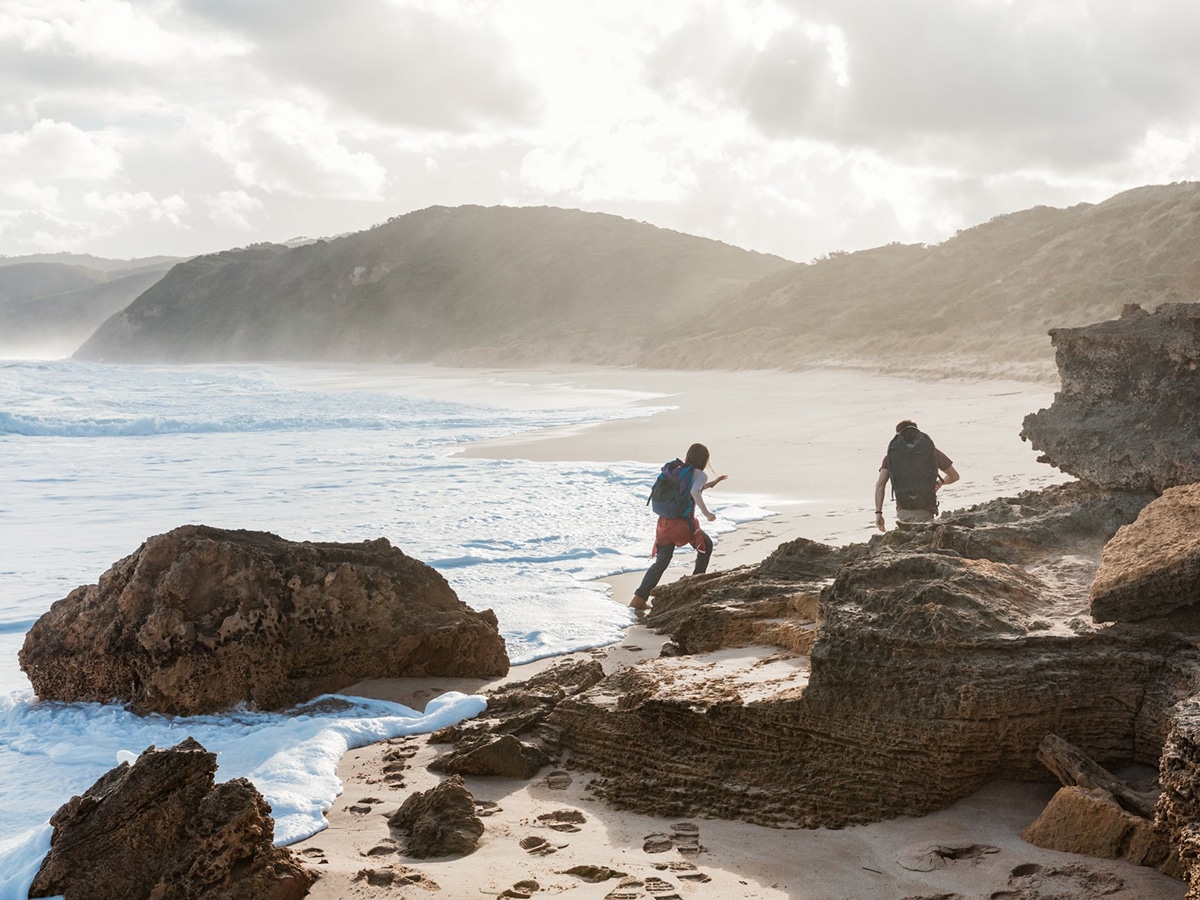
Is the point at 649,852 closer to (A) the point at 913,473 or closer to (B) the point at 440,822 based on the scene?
(B) the point at 440,822

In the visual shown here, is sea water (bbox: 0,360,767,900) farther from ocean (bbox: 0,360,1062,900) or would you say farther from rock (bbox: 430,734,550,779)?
rock (bbox: 430,734,550,779)

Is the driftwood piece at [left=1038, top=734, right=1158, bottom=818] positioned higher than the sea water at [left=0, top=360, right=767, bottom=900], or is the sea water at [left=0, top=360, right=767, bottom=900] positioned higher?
the driftwood piece at [left=1038, top=734, right=1158, bottom=818]

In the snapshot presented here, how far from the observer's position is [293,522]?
444 inches

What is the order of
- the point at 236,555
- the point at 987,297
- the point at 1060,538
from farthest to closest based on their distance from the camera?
the point at 987,297 < the point at 236,555 < the point at 1060,538

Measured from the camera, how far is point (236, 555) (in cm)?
521

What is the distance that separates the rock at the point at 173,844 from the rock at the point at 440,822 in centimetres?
39

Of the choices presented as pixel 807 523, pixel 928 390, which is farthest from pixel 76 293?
pixel 807 523

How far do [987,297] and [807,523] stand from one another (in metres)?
32.0

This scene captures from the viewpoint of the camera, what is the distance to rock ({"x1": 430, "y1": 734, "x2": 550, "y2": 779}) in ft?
13.5

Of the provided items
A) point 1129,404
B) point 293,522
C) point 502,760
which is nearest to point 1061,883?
point 502,760

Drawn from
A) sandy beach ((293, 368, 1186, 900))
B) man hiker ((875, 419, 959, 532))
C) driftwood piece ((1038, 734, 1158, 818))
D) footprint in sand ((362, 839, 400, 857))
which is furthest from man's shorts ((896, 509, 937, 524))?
footprint in sand ((362, 839, 400, 857))

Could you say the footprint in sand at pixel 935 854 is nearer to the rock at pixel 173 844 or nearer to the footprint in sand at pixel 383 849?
the footprint in sand at pixel 383 849

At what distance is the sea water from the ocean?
21 mm

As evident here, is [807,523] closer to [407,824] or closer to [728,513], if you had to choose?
[728,513]
